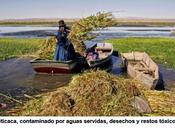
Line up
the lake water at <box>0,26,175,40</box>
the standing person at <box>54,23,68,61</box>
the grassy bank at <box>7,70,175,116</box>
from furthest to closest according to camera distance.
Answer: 1. the lake water at <box>0,26,175,40</box>
2. the standing person at <box>54,23,68,61</box>
3. the grassy bank at <box>7,70,175,116</box>

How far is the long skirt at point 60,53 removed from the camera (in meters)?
11.7

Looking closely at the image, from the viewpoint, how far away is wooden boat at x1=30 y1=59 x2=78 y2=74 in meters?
11.7

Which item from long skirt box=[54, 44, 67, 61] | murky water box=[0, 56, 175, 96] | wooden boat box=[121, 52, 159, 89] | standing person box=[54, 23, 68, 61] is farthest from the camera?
long skirt box=[54, 44, 67, 61]

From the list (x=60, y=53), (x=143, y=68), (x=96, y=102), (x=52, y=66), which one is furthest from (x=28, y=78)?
(x=96, y=102)

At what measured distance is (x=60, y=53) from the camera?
11750mm

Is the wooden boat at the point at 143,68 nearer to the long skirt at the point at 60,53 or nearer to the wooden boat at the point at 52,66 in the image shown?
the wooden boat at the point at 52,66

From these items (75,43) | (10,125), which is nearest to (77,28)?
(75,43)

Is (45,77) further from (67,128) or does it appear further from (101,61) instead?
(67,128)

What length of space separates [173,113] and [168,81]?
174 inches

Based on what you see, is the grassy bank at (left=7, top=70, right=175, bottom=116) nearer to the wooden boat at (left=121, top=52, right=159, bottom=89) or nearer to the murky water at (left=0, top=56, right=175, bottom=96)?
the wooden boat at (left=121, top=52, right=159, bottom=89)

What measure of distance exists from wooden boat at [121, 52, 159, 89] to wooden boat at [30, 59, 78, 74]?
70.2 inches

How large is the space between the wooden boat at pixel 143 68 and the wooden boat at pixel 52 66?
1.78 meters

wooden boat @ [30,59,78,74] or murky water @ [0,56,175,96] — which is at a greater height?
wooden boat @ [30,59,78,74]

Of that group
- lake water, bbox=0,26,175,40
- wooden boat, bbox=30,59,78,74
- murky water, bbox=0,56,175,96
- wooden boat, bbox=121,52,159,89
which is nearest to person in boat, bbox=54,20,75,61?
wooden boat, bbox=30,59,78,74
